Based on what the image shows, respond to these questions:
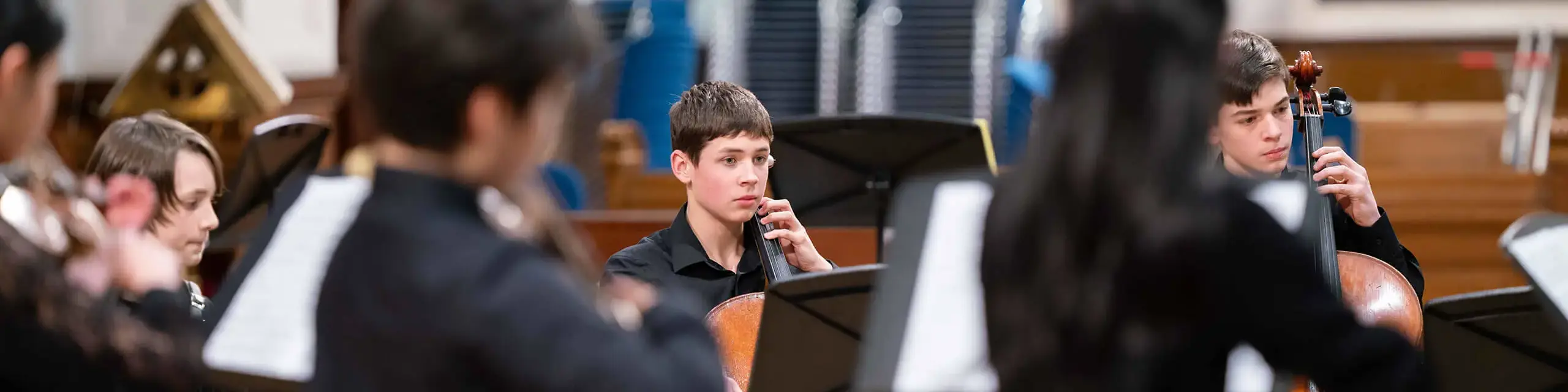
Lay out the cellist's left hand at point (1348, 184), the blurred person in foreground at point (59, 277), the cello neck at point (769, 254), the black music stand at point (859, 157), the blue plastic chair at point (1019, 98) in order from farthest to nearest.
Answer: the blue plastic chair at point (1019, 98), the black music stand at point (859, 157), the cello neck at point (769, 254), the cellist's left hand at point (1348, 184), the blurred person in foreground at point (59, 277)

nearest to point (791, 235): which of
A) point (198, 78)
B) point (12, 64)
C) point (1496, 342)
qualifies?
point (1496, 342)

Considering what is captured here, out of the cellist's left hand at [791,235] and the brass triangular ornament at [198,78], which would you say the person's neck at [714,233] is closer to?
the cellist's left hand at [791,235]

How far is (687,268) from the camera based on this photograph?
2764 millimetres

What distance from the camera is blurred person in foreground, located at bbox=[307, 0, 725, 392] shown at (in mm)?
1095

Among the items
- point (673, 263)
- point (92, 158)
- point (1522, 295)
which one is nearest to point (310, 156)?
point (92, 158)

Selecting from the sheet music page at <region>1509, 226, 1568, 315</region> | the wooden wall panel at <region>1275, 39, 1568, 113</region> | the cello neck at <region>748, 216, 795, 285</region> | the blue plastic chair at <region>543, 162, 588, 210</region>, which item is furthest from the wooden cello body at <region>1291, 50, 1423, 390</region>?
the wooden wall panel at <region>1275, 39, 1568, 113</region>

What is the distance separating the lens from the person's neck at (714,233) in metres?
2.80

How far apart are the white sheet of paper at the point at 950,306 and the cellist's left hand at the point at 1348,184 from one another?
128 centimetres

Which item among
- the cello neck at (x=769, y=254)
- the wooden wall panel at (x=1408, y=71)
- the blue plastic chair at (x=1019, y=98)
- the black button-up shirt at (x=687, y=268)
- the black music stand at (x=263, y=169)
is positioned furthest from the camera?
the wooden wall panel at (x=1408, y=71)

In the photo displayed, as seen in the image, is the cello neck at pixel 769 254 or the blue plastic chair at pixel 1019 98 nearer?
the cello neck at pixel 769 254

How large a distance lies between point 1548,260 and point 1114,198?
0.59 meters

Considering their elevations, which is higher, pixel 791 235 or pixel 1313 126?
pixel 1313 126

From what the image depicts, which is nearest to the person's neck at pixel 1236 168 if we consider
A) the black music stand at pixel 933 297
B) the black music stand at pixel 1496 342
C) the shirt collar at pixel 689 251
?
the black music stand at pixel 1496 342

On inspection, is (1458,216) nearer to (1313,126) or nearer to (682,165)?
(1313,126)
